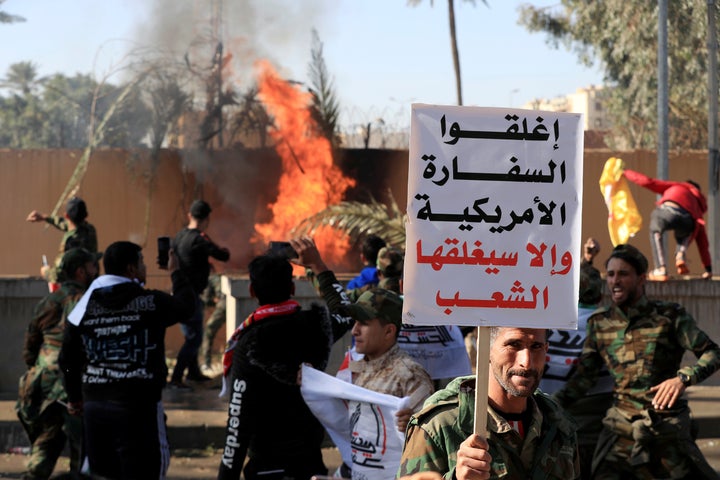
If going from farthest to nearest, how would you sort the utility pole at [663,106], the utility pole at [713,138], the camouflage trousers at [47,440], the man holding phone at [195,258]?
1. the utility pole at [713,138]
2. the utility pole at [663,106]
3. the man holding phone at [195,258]
4. the camouflage trousers at [47,440]

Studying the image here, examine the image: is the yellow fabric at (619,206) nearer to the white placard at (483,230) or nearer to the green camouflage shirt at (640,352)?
the green camouflage shirt at (640,352)

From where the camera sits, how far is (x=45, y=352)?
7.75m

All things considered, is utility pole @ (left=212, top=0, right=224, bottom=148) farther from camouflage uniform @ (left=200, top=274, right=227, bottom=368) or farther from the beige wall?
camouflage uniform @ (left=200, top=274, right=227, bottom=368)

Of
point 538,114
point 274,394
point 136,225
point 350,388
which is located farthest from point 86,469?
point 136,225

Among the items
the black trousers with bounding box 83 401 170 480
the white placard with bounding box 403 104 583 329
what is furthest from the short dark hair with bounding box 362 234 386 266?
the white placard with bounding box 403 104 583 329

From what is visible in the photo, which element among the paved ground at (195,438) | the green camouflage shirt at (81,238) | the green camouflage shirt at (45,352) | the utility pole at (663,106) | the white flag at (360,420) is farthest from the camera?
the utility pole at (663,106)

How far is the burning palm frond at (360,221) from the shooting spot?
Answer: 1570 cm

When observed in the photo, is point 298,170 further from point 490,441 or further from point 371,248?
point 490,441

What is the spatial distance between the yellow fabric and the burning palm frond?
10.4 ft

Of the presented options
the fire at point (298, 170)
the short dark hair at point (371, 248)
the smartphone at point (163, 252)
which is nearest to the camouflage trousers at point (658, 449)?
the short dark hair at point (371, 248)

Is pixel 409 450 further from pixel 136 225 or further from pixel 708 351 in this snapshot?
pixel 136 225

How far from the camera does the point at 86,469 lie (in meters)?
6.20

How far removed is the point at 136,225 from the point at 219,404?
682 cm

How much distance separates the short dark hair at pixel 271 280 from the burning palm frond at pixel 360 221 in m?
9.78
